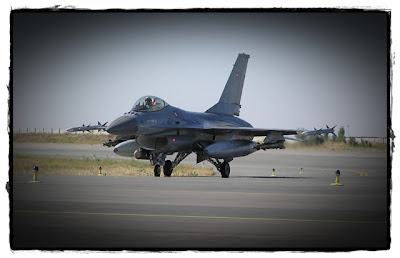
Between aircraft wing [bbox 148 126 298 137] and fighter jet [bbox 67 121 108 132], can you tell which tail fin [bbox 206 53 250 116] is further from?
fighter jet [bbox 67 121 108 132]

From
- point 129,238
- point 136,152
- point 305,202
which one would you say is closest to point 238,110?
point 136,152

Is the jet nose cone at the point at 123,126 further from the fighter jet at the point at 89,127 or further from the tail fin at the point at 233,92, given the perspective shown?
the tail fin at the point at 233,92

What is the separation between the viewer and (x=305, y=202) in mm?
23094

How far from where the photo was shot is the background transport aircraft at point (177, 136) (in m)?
35.3

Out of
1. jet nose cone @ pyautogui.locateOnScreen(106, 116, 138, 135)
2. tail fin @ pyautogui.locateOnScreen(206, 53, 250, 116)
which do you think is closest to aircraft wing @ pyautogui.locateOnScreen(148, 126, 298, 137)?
jet nose cone @ pyautogui.locateOnScreen(106, 116, 138, 135)

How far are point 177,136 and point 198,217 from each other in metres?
18.5

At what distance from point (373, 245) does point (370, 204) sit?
7.00 metres

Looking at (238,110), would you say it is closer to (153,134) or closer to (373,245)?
(153,134)

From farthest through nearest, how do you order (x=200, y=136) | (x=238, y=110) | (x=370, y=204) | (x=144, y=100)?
1. (x=238, y=110)
2. (x=200, y=136)
3. (x=144, y=100)
4. (x=370, y=204)

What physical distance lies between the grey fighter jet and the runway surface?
6.78 meters

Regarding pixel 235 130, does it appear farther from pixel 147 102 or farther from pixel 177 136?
pixel 147 102

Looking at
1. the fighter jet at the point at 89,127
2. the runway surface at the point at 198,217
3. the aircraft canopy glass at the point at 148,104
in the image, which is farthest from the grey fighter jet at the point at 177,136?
the runway surface at the point at 198,217

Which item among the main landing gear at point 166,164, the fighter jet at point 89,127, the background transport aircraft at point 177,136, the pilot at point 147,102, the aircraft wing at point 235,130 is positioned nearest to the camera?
the background transport aircraft at point 177,136

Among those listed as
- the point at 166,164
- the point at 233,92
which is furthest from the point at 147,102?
the point at 233,92
